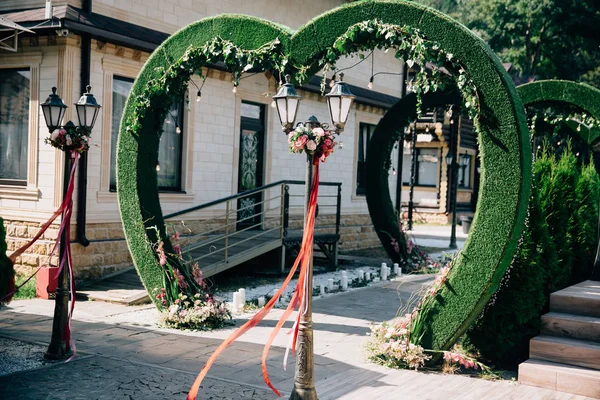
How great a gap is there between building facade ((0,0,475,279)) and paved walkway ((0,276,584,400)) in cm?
228

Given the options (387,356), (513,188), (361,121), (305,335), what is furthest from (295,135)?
(361,121)

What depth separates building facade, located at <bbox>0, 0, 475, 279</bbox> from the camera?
10.8 meters

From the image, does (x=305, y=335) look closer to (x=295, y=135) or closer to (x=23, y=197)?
(x=295, y=135)

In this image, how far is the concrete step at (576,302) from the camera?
725 cm

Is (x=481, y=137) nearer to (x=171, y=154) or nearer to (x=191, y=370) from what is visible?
(x=191, y=370)

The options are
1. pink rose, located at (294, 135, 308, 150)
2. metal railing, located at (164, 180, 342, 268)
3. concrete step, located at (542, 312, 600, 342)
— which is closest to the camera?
pink rose, located at (294, 135, 308, 150)

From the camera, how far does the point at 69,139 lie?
7086 mm

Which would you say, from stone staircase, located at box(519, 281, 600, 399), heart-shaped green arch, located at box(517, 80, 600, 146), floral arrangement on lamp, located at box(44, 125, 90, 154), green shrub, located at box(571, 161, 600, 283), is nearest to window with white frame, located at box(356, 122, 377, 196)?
heart-shaped green arch, located at box(517, 80, 600, 146)

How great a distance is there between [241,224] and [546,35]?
70.0 ft

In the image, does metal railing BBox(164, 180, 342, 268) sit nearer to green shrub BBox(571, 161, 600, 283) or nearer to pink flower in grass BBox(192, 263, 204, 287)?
pink flower in grass BBox(192, 263, 204, 287)

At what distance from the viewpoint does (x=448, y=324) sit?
22.5ft

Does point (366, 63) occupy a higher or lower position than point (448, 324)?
higher

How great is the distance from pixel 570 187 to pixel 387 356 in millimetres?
3186

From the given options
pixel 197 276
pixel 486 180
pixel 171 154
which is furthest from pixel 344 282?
pixel 486 180
